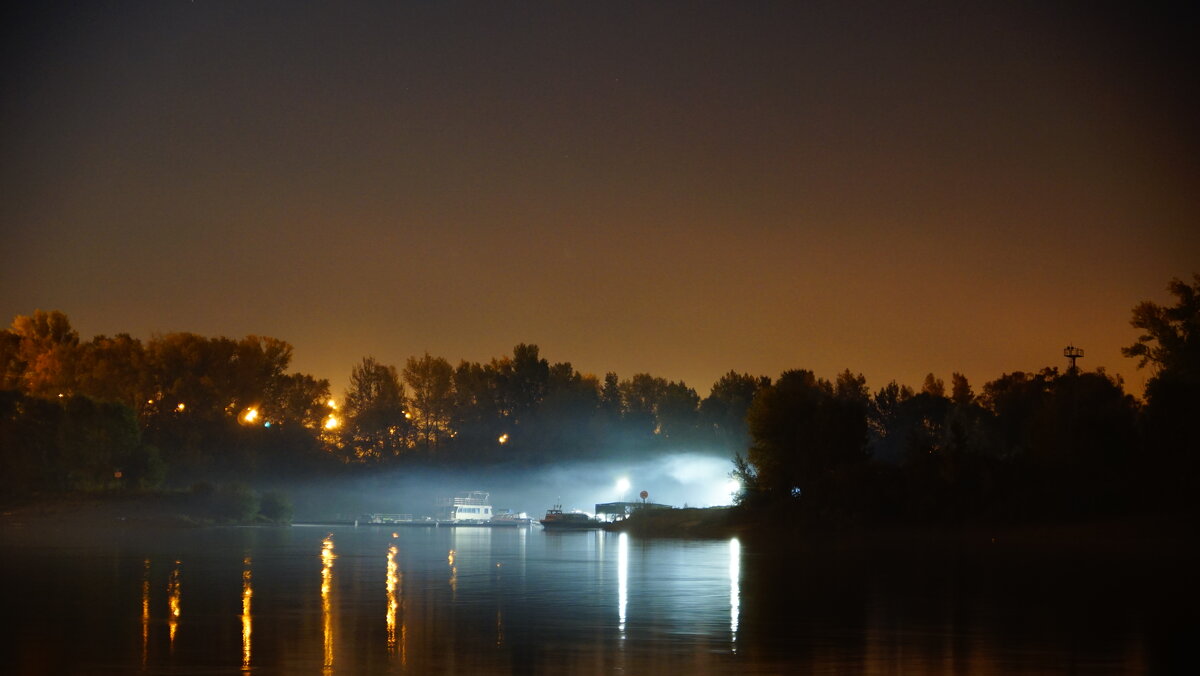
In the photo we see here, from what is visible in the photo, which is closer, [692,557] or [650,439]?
[692,557]

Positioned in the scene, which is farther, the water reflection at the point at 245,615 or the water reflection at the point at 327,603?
the water reflection at the point at 327,603

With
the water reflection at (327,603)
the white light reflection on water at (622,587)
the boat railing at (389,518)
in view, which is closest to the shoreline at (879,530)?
the white light reflection on water at (622,587)

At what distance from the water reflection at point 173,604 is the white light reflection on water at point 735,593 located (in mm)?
8942

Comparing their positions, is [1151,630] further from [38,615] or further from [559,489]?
[559,489]

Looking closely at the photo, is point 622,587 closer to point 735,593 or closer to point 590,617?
point 735,593

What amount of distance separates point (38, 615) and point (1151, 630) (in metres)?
20.7

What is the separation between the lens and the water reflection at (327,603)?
1810 cm

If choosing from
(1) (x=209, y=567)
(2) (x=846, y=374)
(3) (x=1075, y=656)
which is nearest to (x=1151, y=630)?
(3) (x=1075, y=656)

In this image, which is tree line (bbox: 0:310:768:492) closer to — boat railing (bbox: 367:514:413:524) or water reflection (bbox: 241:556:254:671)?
boat railing (bbox: 367:514:413:524)

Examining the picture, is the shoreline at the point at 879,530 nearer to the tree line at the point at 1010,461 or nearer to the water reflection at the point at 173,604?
the tree line at the point at 1010,461

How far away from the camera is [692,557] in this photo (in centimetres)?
4859

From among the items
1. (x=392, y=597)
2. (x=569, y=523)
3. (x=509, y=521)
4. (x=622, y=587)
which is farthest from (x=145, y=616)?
(x=509, y=521)

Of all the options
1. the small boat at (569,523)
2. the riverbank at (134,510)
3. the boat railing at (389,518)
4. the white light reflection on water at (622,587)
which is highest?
the white light reflection on water at (622,587)

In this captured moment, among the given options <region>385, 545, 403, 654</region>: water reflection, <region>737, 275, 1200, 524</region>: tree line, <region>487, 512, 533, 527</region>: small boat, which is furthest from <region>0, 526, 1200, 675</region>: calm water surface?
<region>487, 512, 533, 527</region>: small boat
